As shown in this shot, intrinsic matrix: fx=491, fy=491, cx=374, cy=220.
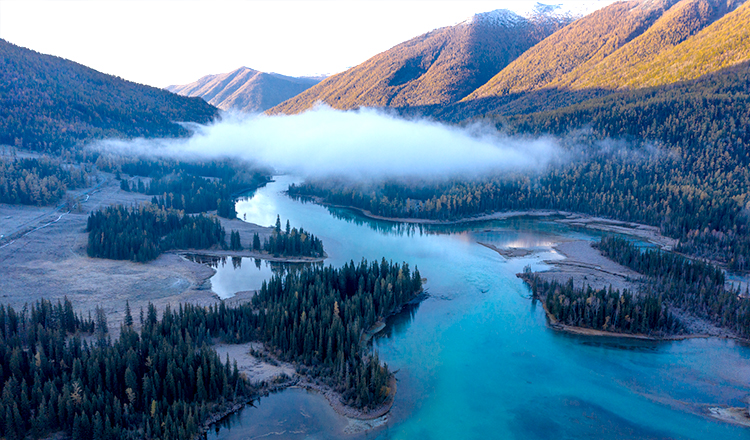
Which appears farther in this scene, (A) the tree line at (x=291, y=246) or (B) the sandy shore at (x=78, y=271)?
(A) the tree line at (x=291, y=246)

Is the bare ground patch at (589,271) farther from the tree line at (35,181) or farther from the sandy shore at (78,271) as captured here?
the tree line at (35,181)

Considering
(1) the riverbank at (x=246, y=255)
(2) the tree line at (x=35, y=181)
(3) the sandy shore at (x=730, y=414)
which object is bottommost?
(3) the sandy shore at (x=730, y=414)

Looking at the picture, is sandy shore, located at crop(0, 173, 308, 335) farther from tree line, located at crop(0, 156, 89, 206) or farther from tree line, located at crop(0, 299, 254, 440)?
tree line, located at crop(0, 299, 254, 440)

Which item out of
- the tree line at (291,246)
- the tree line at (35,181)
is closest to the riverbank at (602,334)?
the tree line at (291,246)

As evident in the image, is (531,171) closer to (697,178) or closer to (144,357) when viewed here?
(697,178)

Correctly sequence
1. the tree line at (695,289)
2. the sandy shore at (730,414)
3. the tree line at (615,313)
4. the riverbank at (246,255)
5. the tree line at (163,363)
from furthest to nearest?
1. the riverbank at (246,255)
2. the tree line at (695,289)
3. the tree line at (615,313)
4. the sandy shore at (730,414)
5. the tree line at (163,363)

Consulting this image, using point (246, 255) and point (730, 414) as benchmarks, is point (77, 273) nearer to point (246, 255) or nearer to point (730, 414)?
point (246, 255)
